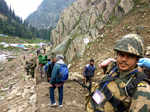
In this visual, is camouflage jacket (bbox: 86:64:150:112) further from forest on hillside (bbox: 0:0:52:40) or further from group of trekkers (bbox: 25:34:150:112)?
forest on hillside (bbox: 0:0:52:40)

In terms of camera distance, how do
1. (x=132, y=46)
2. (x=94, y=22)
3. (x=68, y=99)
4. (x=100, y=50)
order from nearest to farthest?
1. (x=132, y=46)
2. (x=68, y=99)
3. (x=100, y=50)
4. (x=94, y=22)

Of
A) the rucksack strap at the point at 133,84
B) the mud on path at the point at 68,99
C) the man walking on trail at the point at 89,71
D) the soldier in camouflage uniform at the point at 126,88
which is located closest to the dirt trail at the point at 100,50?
the mud on path at the point at 68,99

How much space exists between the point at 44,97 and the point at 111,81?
603cm

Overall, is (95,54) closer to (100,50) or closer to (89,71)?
(100,50)

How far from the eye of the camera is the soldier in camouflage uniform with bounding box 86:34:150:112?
1.21 m

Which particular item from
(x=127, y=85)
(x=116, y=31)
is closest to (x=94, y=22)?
(x=116, y=31)

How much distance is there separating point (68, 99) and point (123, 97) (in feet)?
19.6

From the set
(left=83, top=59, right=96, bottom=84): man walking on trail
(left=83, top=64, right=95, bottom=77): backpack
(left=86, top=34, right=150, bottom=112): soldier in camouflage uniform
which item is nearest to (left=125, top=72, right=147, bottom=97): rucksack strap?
(left=86, top=34, right=150, bottom=112): soldier in camouflage uniform

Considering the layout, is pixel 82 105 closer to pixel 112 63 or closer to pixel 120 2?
pixel 112 63

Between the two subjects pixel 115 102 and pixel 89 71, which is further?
pixel 89 71

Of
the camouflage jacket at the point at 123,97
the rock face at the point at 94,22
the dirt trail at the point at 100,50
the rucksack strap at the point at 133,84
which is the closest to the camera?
the camouflage jacket at the point at 123,97

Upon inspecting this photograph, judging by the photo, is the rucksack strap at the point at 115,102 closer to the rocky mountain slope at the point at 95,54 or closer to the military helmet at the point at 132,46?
the military helmet at the point at 132,46

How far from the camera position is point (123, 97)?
1.35 metres

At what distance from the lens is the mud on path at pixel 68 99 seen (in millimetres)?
5699
